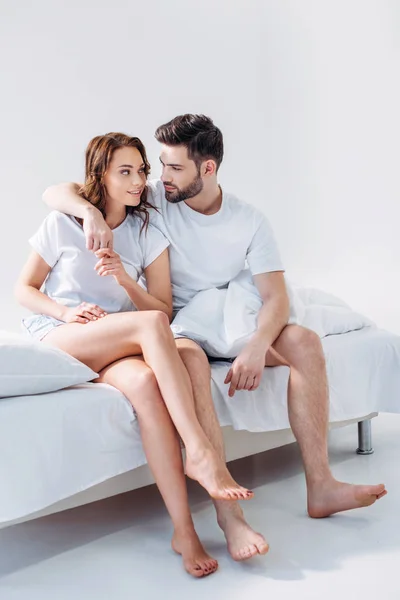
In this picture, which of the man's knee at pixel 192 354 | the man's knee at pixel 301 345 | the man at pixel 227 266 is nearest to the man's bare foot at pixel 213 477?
the man at pixel 227 266

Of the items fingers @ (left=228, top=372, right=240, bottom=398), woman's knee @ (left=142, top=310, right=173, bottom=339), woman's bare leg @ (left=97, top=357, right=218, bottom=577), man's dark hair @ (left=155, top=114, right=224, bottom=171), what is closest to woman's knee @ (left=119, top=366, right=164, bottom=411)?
woman's bare leg @ (left=97, top=357, right=218, bottom=577)

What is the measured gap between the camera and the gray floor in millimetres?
2080

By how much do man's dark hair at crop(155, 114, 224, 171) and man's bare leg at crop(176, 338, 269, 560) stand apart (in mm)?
628

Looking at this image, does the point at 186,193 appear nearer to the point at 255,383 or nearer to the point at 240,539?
the point at 255,383

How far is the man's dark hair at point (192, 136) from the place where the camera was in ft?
9.07

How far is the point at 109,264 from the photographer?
2.53 metres

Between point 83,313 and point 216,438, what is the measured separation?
0.56m

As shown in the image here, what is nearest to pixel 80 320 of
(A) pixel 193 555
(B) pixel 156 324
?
(B) pixel 156 324

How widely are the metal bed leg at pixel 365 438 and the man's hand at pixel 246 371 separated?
0.71m

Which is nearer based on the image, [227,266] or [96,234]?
[96,234]

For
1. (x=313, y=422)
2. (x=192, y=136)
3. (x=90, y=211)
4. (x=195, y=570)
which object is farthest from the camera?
(x=192, y=136)

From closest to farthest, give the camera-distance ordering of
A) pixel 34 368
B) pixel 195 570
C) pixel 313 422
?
pixel 195 570
pixel 34 368
pixel 313 422

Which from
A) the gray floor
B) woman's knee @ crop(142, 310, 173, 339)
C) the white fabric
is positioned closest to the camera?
the gray floor

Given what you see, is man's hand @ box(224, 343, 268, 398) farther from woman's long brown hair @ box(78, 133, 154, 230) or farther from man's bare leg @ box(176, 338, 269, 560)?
woman's long brown hair @ box(78, 133, 154, 230)
